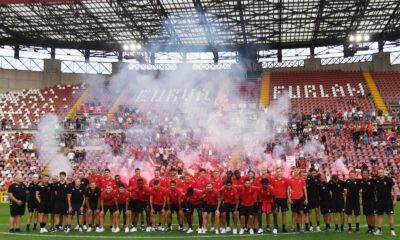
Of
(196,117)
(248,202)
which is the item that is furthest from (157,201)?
(196,117)

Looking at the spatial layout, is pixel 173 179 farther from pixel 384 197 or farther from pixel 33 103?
pixel 33 103

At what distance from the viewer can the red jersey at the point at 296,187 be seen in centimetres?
1131

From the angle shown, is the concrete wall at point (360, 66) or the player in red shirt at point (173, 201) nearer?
the player in red shirt at point (173, 201)

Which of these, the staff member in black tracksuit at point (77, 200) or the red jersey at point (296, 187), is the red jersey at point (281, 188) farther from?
the staff member in black tracksuit at point (77, 200)

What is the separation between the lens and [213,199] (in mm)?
11398

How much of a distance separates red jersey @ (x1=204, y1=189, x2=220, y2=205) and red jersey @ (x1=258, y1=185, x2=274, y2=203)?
3.61ft

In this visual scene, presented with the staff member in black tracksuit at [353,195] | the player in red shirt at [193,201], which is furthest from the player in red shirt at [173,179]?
the staff member in black tracksuit at [353,195]

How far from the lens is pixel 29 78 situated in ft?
135

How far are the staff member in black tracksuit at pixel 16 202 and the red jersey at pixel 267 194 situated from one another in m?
6.40

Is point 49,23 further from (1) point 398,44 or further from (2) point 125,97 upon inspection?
(1) point 398,44

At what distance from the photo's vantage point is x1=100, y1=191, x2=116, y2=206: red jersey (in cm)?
1188

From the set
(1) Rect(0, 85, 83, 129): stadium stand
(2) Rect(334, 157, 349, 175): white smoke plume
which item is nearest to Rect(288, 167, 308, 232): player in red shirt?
(2) Rect(334, 157, 349, 175): white smoke plume

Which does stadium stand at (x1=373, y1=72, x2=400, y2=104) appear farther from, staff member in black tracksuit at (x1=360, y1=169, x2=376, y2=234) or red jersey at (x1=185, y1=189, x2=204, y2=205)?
red jersey at (x1=185, y1=189, x2=204, y2=205)

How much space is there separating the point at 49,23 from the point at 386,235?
2890cm
